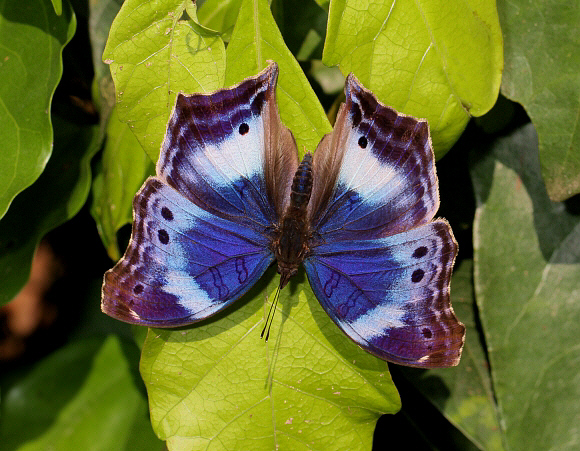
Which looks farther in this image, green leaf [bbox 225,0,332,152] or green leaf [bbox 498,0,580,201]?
green leaf [bbox 498,0,580,201]

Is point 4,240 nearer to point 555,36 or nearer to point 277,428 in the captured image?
point 277,428

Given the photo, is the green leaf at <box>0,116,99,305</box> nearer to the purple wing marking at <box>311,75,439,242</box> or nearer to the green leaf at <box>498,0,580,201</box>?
the purple wing marking at <box>311,75,439,242</box>

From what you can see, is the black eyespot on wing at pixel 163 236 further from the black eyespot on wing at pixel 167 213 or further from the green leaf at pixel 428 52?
the green leaf at pixel 428 52

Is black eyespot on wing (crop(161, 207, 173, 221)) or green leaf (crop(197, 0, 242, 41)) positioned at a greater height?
green leaf (crop(197, 0, 242, 41))

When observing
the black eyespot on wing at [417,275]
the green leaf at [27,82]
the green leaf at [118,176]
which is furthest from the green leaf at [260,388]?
A: the green leaf at [27,82]

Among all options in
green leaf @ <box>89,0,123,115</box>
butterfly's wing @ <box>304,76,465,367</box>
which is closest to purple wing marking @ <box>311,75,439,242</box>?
butterfly's wing @ <box>304,76,465,367</box>

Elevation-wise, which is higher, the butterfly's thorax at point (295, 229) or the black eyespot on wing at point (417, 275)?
the butterfly's thorax at point (295, 229)

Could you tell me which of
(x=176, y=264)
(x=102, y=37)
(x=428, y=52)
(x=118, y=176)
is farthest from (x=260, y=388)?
(x=102, y=37)

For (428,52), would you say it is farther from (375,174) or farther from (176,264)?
(176,264)
